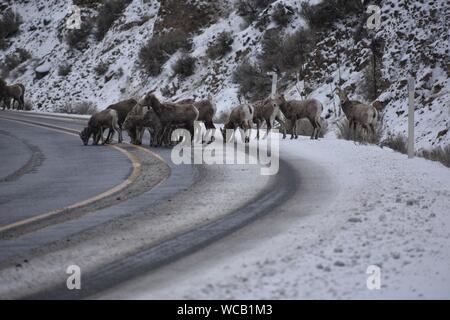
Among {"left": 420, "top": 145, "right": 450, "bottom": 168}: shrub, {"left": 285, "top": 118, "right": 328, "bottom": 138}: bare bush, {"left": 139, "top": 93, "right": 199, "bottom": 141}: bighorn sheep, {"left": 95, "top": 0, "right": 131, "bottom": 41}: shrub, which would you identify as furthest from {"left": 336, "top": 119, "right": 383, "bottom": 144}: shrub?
{"left": 95, "top": 0, "right": 131, "bottom": 41}: shrub

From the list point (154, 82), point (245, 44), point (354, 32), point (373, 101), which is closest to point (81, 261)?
point (373, 101)

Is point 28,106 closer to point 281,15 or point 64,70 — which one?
point 64,70

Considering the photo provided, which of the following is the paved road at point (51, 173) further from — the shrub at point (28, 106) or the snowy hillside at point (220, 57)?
the shrub at point (28, 106)

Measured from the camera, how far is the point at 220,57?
37250 millimetres

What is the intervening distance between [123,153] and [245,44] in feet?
65.0

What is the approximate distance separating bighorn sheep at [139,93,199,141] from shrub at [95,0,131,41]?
33.2 meters

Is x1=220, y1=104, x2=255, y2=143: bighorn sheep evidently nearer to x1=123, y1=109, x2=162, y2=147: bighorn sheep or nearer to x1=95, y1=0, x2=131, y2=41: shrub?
x1=123, y1=109, x2=162, y2=147: bighorn sheep

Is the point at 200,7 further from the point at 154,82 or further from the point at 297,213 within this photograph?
the point at 297,213

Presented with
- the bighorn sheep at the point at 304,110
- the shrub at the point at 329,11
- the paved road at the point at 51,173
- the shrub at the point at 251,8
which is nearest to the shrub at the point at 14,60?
the shrub at the point at 251,8

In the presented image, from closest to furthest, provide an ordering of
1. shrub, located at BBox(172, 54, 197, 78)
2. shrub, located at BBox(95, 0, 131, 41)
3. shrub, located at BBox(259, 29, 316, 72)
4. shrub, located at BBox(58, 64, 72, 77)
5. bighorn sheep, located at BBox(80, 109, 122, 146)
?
bighorn sheep, located at BBox(80, 109, 122, 146)
shrub, located at BBox(259, 29, 316, 72)
shrub, located at BBox(172, 54, 197, 78)
shrub, located at BBox(58, 64, 72, 77)
shrub, located at BBox(95, 0, 131, 41)

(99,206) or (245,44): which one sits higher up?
(245,44)

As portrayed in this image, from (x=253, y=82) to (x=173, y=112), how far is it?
43.5ft

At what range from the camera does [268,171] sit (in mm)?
13086

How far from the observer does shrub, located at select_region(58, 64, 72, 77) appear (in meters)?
49.0
